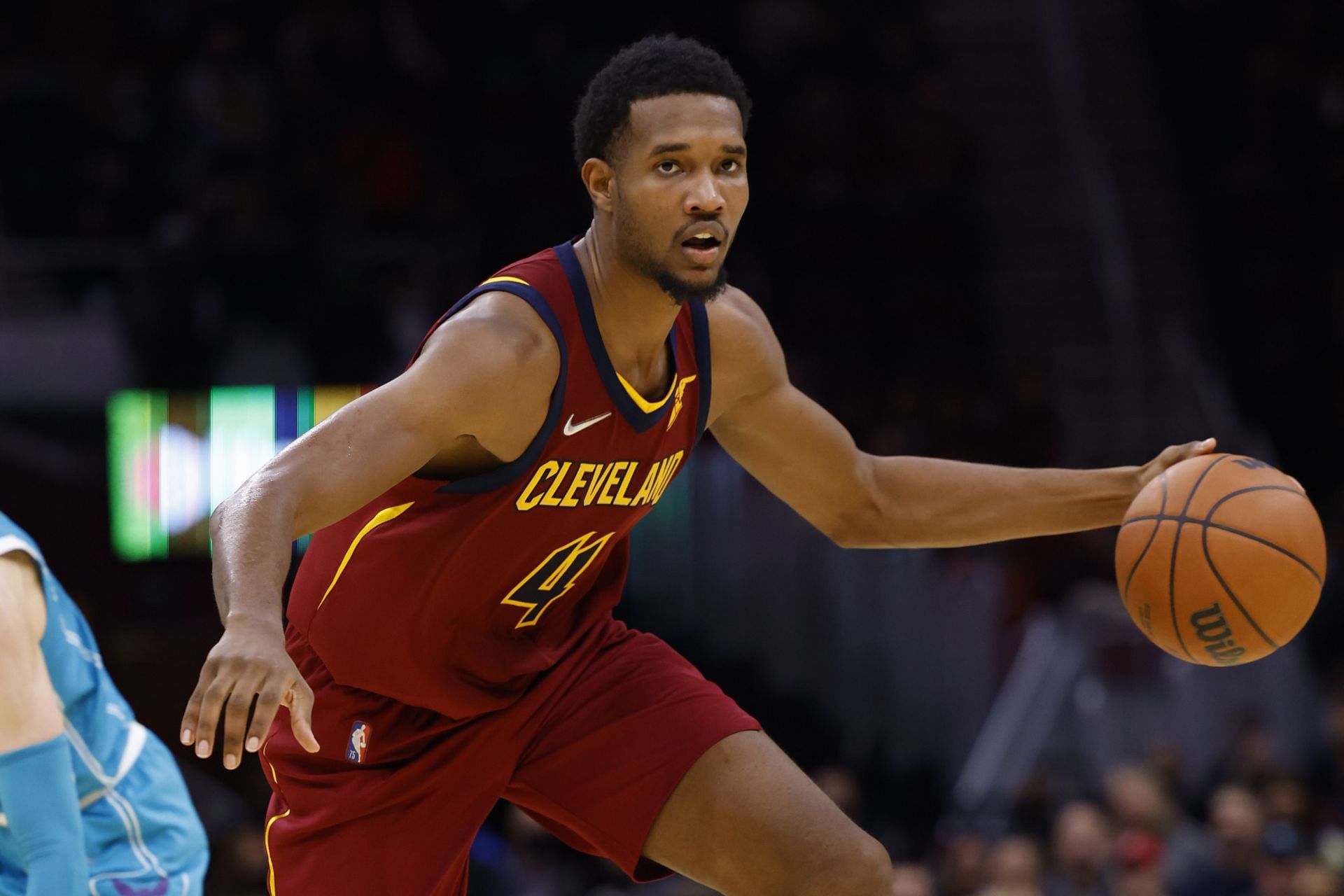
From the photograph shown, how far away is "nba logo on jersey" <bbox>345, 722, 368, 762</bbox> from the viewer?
3.72 metres

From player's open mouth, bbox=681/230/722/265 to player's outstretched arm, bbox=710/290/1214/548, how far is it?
0.39m

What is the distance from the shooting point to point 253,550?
2807 mm

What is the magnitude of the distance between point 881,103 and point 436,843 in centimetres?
935

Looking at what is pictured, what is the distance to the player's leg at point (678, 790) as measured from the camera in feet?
11.3

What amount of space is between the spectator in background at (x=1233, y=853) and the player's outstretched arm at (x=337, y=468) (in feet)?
17.1

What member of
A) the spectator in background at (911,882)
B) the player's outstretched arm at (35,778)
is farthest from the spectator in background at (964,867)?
the player's outstretched arm at (35,778)

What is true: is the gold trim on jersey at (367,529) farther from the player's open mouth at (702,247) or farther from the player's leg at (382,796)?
the player's open mouth at (702,247)

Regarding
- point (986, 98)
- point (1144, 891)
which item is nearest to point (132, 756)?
point (1144, 891)

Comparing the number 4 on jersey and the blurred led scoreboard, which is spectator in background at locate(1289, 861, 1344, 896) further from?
the blurred led scoreboard

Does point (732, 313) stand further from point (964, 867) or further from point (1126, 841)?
point (964, 867)

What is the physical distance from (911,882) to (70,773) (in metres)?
4.71

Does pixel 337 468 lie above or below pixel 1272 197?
above

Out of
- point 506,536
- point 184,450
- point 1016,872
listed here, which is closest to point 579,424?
point 506,536

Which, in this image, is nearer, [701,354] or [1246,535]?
[1246,535]
